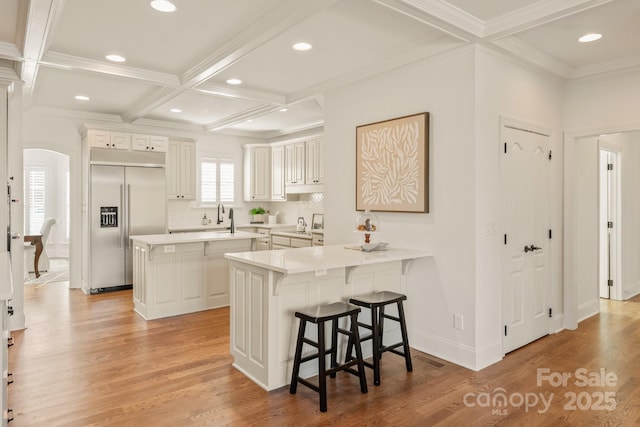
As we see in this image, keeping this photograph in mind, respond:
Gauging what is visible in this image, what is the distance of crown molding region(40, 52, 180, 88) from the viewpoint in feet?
12.9

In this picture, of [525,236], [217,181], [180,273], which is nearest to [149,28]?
[180,273]

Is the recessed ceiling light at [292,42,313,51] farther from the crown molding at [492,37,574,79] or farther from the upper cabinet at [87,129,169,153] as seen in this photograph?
the upper cabinet at [87,129,169,153]

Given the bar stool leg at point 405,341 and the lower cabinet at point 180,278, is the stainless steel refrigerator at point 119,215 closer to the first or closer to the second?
the lower cabinet at point 180,278

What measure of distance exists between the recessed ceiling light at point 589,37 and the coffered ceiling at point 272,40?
0.06 metres

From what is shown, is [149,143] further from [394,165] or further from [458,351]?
[458,351]

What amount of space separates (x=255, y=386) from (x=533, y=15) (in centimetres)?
326

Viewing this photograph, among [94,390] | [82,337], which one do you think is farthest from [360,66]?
[82,337]

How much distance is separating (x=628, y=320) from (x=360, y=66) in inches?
158

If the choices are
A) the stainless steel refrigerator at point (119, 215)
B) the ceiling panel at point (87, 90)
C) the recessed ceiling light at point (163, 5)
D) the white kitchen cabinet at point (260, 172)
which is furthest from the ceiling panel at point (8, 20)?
the white kitchen cabinet at point (260, 172)

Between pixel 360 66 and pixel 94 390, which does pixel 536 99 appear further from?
pixel 94 390

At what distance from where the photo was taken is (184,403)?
9.16ft

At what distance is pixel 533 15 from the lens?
2.91 metres

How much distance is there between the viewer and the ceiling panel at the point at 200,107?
5449mm

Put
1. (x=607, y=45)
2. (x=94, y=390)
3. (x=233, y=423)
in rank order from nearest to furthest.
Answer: (x=233, y=423), (x=94, y=390), (x=607, y=45)
